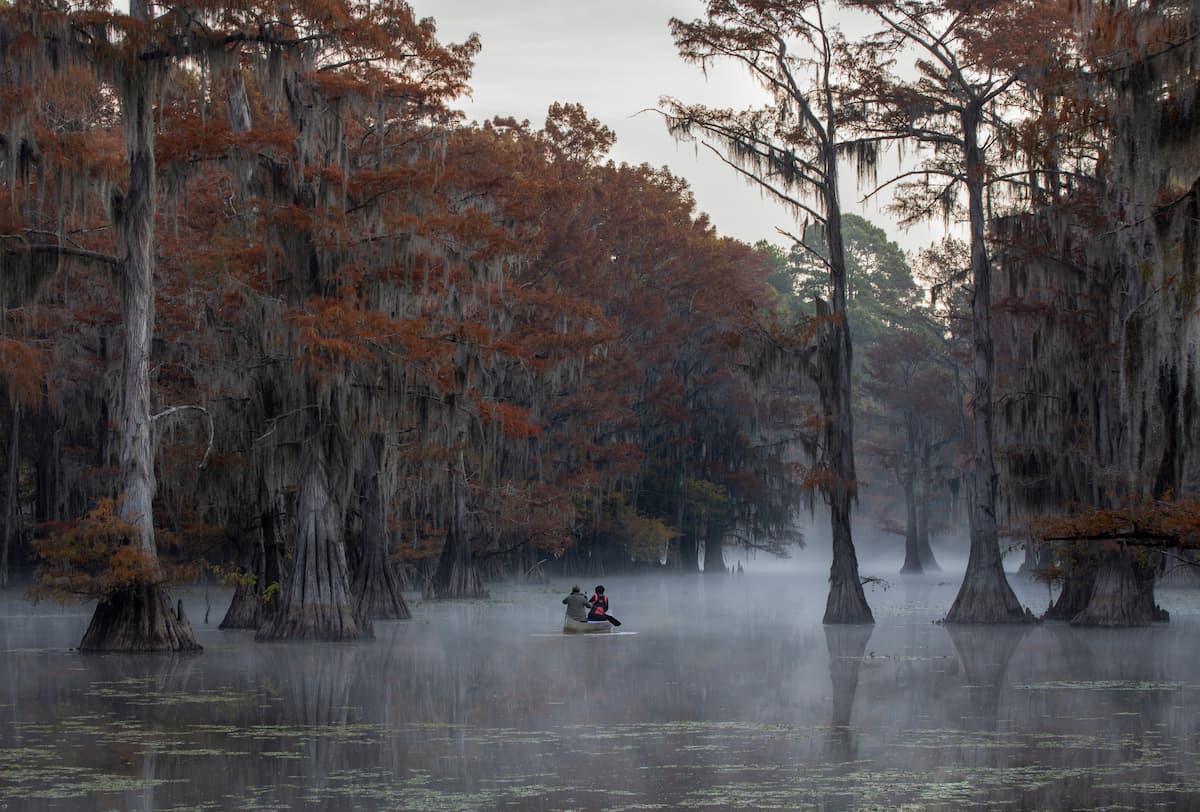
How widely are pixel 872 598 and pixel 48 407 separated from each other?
23.2 metres

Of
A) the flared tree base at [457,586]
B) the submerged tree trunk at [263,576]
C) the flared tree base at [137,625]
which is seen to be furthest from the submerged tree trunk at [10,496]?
the flared tree base at [137,625]

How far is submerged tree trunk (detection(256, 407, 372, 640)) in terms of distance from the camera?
77.2 feet

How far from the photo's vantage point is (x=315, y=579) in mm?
23812

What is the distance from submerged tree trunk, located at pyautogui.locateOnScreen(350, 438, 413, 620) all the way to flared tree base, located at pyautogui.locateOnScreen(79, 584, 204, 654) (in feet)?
28.7

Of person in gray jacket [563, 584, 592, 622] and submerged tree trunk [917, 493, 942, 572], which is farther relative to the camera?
submerged tree trunk [917, 493, 942, 572]

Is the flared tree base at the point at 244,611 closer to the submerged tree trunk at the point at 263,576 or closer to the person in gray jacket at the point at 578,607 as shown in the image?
the submerged tree trunk at the point at 263,576

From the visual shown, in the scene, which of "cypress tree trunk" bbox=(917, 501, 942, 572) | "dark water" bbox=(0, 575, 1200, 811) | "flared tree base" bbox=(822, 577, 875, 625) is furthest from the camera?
"cypress tree trunk" bbox=(917, 501, 942, 572)

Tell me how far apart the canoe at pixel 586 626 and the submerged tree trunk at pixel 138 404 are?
711 cm

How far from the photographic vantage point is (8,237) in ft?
69.1

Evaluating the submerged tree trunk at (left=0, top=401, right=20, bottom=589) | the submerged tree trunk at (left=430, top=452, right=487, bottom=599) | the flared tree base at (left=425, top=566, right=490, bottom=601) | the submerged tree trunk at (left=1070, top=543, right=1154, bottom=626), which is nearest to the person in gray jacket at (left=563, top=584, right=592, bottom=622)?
the submerged tree trunk at (left=1070, top=543, right=1154, bottom=626)

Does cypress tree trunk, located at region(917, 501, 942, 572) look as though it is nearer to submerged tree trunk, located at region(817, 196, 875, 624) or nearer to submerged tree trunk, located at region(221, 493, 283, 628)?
submerged tree trunk, located at region(817, 196, 875, 624)

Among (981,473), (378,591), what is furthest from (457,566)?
(981,473)

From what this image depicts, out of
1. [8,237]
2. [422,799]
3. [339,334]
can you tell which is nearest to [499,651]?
[339,334]

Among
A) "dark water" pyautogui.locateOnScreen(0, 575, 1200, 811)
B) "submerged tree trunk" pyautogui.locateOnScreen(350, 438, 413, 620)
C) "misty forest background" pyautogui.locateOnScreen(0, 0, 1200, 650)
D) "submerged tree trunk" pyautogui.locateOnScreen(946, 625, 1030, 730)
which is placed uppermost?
"misty forest background" pyautogui.locateOnScreen(0, 0, 1200, 650)
